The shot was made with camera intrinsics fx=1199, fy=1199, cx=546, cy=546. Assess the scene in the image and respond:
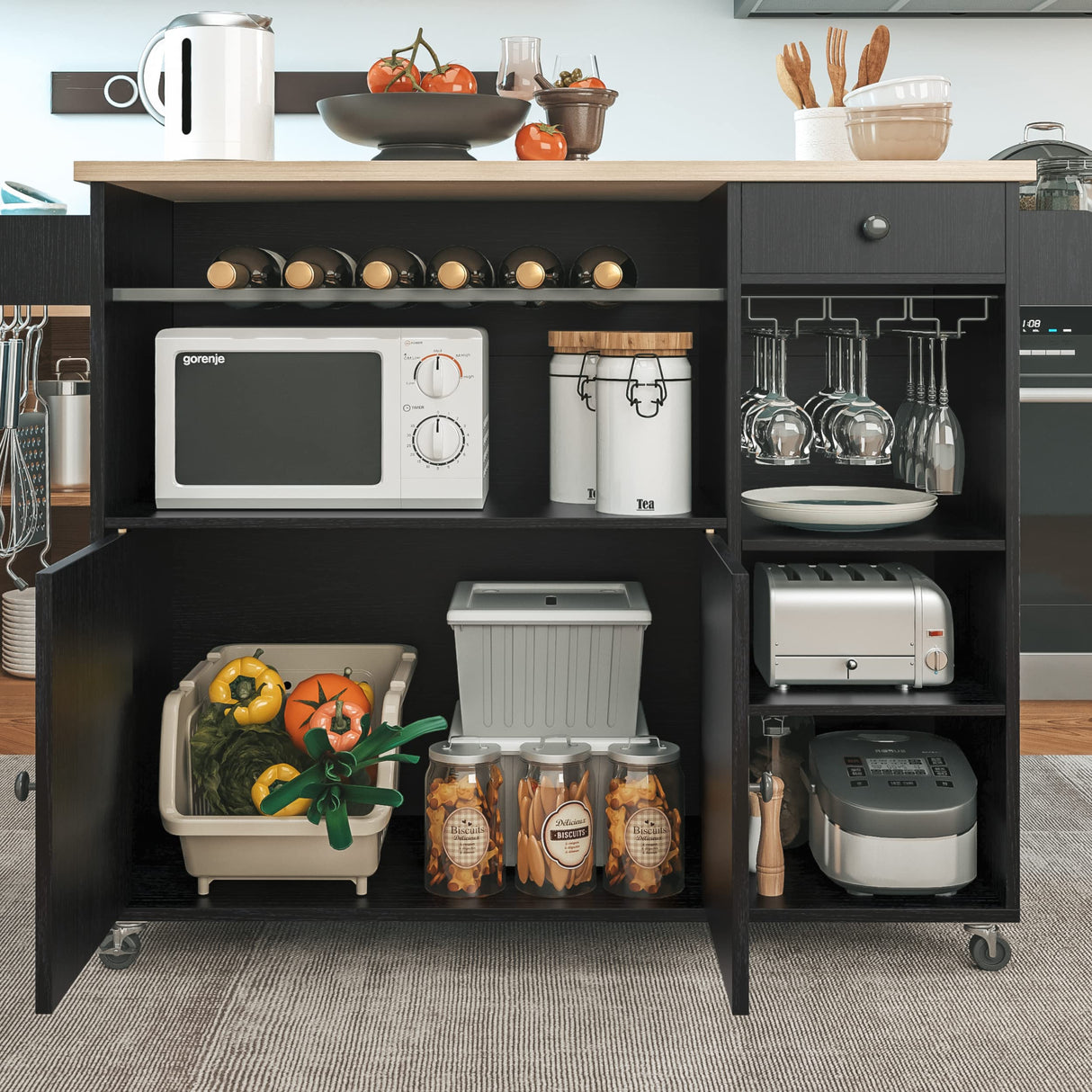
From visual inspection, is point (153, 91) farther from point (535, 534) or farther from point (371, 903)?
point (371, 903)

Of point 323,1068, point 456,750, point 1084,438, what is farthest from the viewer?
point 1084,438

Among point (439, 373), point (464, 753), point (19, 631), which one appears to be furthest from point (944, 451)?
point (19, 631)

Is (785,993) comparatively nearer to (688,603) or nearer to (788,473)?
(688,603)

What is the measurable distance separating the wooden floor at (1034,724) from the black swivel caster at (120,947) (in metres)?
1.44

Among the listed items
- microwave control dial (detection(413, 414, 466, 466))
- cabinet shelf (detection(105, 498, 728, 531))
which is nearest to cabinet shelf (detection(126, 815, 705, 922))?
cabinet shelf (detection(105, 498, 728, 531))

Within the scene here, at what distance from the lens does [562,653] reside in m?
2.08

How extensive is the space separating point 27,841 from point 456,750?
1.08 m

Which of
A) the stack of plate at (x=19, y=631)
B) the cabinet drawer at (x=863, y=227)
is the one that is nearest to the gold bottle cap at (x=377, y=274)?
the cabinet drawer at (x=863, y=227)

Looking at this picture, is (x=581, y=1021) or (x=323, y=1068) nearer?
(x=323, y=1068)

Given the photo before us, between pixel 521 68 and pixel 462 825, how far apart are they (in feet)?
4.16

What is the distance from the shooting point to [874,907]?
196cm

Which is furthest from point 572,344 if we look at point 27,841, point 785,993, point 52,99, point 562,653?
point 52,99

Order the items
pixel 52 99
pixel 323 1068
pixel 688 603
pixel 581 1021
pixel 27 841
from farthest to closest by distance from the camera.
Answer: pixel 52 99, pixel 27 841, pixel 688 603, pixel 581 1021, pixel 323 1068

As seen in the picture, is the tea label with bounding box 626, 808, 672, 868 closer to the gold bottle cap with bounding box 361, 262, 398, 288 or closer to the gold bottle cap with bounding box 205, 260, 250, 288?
the gold bottle cap with bounding box 361, 262, 398, 288
